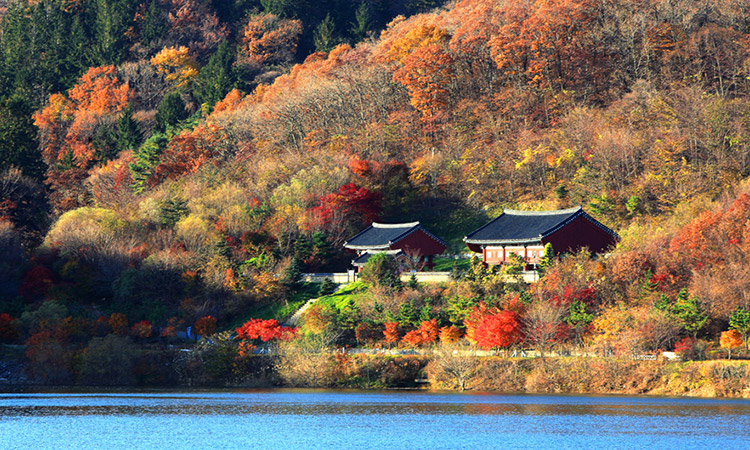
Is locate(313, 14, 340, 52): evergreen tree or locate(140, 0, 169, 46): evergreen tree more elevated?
locate(140, 0, 169, 46): evergreen tree

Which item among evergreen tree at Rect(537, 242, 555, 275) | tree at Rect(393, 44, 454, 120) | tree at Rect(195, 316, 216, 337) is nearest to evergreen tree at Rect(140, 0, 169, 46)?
tree at Rect(393, 44, 454, 120)

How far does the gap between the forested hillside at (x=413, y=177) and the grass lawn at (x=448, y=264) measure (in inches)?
252

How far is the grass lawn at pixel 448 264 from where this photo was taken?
236 feet

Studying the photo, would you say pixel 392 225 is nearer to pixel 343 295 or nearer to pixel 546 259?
pixel 343 295

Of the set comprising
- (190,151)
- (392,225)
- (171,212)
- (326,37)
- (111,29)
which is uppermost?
(111,29)

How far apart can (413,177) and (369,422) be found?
4447 centimetres

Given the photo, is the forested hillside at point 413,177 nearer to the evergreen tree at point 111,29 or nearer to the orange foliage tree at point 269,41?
the evergreen tree at point 111,29

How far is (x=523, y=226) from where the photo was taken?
234ft

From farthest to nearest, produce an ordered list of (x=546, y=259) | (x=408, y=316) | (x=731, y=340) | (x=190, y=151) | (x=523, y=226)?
(x=190, y=151) < (x=523, y=226) < (x=546, y=259) < (x=408, y=316) < (x=731, y=340)

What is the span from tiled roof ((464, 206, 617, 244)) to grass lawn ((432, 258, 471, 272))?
1721 millimetres

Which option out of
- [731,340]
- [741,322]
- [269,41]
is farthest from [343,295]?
[269,41]

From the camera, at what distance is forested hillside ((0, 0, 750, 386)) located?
59.6 meters

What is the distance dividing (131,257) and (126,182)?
22339mm

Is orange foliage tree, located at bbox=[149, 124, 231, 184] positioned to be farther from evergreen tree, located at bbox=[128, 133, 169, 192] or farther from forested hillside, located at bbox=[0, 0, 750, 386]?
evergreen tree, located at bbox=[128, 133, 169, 192]
